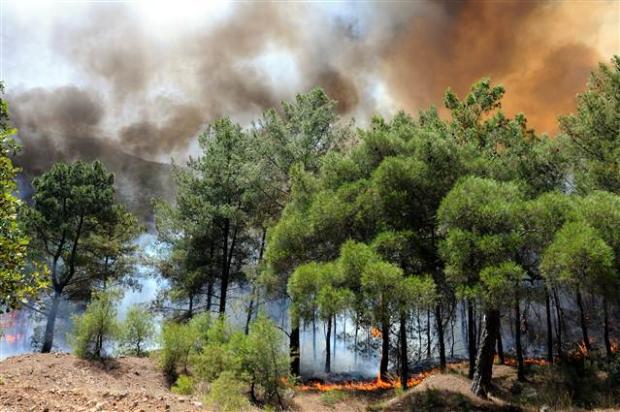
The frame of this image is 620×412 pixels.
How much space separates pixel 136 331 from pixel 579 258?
16.9 meters

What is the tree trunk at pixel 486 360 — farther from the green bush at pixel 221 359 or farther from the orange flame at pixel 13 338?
the orange flame at pixel 13 338

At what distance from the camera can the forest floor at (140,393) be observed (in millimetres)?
8430

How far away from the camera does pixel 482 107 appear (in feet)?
61.6

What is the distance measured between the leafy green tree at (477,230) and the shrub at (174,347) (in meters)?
10.4

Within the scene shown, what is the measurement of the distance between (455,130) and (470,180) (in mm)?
6736

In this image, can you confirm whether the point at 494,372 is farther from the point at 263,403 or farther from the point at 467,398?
the point at 263,403

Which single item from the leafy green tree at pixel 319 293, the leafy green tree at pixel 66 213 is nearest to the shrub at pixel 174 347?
the leafy green tree at pixel 319 293

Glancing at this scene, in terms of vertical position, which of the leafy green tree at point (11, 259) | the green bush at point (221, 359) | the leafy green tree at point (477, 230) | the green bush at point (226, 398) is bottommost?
the green bush at point (226, 398)

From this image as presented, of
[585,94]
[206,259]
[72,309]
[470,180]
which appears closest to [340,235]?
[470,180]

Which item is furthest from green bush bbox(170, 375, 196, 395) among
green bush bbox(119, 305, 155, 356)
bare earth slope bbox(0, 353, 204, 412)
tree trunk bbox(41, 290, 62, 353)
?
tree trunk bbox(41, 290, 62, 353)

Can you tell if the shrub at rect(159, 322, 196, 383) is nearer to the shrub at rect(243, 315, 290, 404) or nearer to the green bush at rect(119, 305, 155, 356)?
the green bush at rect(119, 305, 155, 356)

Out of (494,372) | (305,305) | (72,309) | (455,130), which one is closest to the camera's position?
(305,305)

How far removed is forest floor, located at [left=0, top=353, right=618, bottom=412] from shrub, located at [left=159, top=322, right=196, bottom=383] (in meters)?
0.47

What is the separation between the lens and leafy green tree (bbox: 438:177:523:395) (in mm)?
11047
